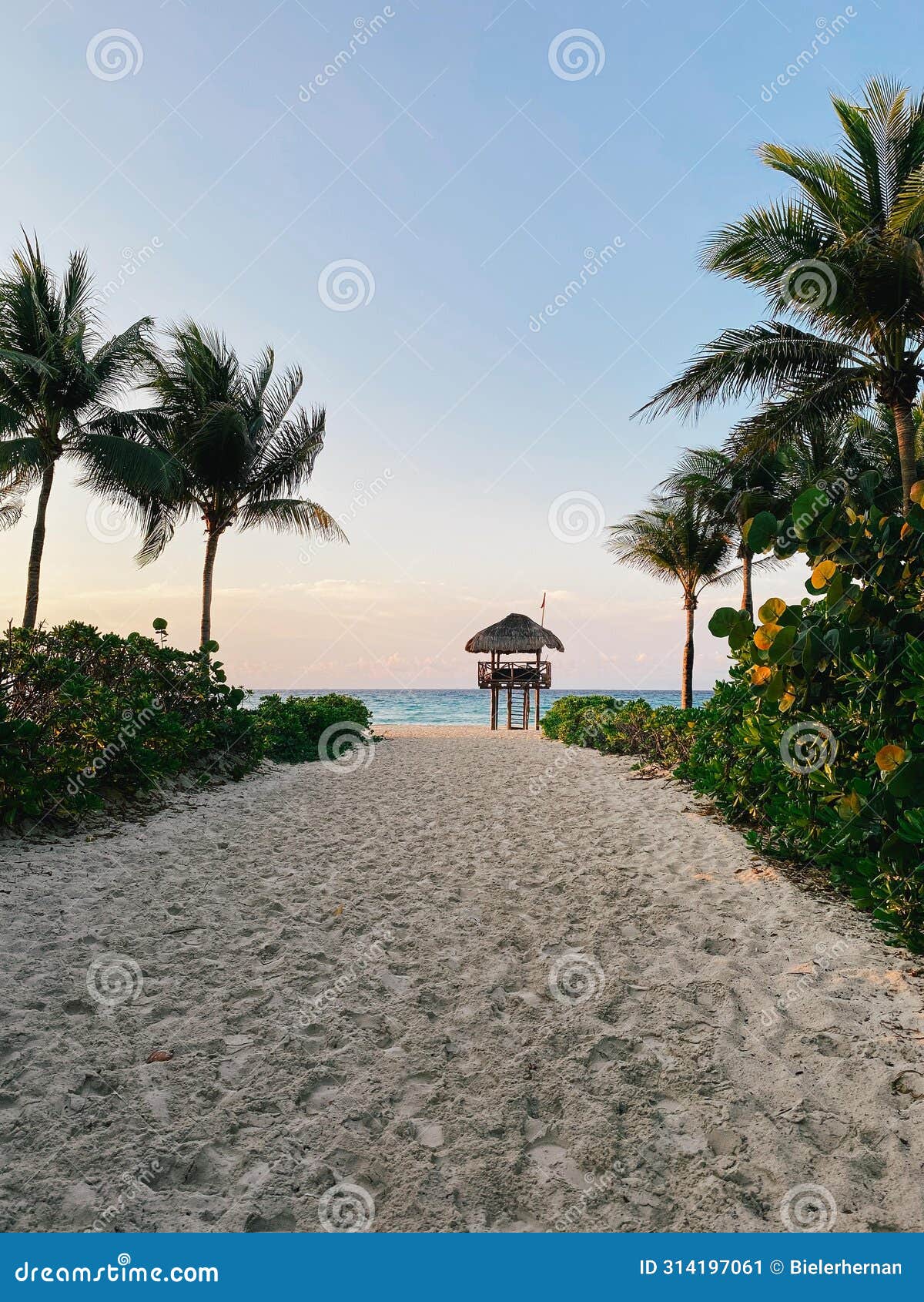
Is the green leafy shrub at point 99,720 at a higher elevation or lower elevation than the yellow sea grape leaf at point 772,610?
lower

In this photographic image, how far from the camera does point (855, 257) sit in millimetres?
10016

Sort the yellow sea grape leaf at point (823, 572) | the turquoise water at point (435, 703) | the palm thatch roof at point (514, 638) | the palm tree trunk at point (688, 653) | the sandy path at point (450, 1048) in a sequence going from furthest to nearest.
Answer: the turquoise water at point (435, 703)
the palm thatch roof at point (514, 638)
the palm tree trunk at point (688, 653)
the yellow sea grape leaf at point (823, 572)
the sandy path at point (450, 1048)

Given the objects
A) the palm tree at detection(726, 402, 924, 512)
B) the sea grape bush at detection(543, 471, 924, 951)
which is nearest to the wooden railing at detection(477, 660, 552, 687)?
the palm tree at detection(726, 402, 924, 512)

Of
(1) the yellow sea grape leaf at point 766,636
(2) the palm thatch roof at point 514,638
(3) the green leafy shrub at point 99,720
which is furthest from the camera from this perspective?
(2) the palm thatch roof at point 514,638

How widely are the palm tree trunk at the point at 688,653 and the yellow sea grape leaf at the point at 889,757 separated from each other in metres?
20.2

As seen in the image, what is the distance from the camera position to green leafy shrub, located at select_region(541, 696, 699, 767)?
33.2ft

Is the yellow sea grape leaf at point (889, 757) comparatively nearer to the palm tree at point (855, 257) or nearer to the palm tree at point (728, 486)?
the palm tree at point (855, 257)

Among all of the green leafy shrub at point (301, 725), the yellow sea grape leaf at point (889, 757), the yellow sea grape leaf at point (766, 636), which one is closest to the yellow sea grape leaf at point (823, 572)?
the yellow sea grape leaf at point (766, 636)

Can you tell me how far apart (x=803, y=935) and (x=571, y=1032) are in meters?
1.81

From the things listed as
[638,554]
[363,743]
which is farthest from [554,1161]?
[638,554]

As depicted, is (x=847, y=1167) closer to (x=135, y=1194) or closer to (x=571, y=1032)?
(x=571, y=1032)

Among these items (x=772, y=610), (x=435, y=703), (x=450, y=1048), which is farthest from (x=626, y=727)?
(x=435, y=703)

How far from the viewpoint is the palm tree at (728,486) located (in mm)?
18422

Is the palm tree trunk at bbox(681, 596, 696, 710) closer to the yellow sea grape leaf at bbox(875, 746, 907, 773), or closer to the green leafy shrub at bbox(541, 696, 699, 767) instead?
the green leafy shrub at bbox(541, 696, 699, 767)
